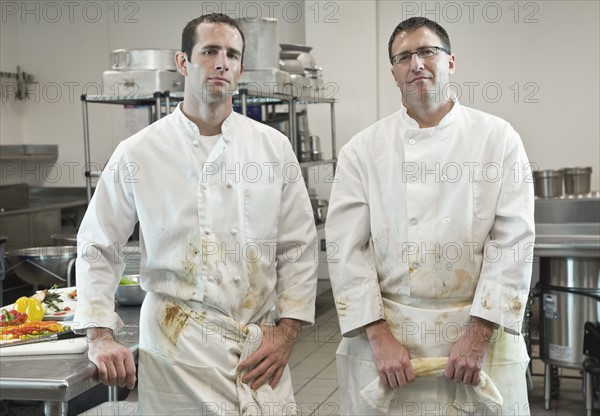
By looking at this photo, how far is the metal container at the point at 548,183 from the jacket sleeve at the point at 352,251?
323 centimetres

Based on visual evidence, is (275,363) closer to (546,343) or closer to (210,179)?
(210,179)

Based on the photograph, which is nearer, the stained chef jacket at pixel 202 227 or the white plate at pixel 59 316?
the stained chef jacket at pixel 202 227

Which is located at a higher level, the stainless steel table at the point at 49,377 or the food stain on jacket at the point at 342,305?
the food stain on jacket at the point at 342,305

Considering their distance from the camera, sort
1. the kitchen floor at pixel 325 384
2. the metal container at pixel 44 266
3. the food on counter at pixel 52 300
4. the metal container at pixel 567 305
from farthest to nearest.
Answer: the kitchen floor at pixel 325 384 → the metal container at pixel 567 305 → the metal container at pixel 44 266 → the food on counter at pixel 52 300

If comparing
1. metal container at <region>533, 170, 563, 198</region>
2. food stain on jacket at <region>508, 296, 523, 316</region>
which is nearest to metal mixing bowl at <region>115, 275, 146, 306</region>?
food stain on jacket at <region>508, 296, 523, 316</region>

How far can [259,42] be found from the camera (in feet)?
18.0

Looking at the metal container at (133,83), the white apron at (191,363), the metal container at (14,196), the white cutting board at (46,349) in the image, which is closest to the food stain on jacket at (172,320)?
the white apron at (191,363)

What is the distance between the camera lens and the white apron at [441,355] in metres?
2.16

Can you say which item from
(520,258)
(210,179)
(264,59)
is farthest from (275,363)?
(264,59)

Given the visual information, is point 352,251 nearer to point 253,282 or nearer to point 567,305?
point 253,282

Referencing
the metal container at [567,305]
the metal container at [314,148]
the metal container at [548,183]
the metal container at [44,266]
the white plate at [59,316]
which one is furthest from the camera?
the metal container at [314,148]

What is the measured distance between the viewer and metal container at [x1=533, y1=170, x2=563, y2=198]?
5242 mm

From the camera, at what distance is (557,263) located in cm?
392

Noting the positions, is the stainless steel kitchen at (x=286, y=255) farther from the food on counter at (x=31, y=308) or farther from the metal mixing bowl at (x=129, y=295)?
the metal mixing bowl at (x=129, y=295)
